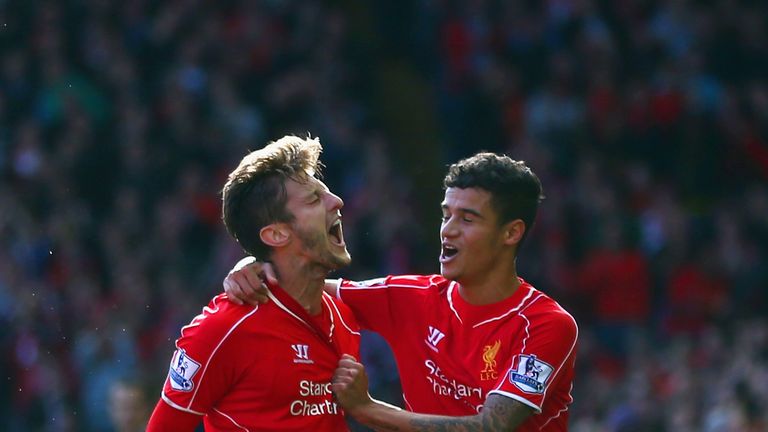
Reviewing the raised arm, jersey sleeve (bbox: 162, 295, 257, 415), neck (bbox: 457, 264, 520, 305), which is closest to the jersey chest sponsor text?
neck (bbox: 457, 264, 520, 305)

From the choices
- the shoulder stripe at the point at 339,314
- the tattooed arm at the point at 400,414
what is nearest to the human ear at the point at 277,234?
the shoulder stripe at the point at 339,314

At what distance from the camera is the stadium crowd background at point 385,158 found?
37.4 feet

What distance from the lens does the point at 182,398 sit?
5191 mm

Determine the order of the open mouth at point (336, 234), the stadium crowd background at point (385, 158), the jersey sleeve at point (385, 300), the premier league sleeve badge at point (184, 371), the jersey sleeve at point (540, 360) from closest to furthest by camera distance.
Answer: the premier league sleeve badge at point (184, 371)
the jersey sleeve at point (540, 360)
the open mouth at point (336, 234)
the jersey sleeve at point (385, 300)
the stadium crowd background at point (385, 158)

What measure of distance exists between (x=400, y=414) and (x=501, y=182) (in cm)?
107

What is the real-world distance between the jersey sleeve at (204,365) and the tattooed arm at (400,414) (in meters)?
0.41

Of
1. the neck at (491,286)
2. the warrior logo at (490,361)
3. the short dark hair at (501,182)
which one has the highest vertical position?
the short dark hair at (501,182)

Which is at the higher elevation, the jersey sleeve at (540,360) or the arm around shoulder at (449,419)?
the jersey sleeve at (540,360)

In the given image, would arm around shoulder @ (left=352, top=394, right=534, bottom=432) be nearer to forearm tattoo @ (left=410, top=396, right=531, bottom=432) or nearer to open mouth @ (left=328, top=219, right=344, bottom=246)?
forearm tattoo @ (left=410, top=396, right=531, bottom=432)

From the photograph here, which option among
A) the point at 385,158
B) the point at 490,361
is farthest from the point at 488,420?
the point at 385,158

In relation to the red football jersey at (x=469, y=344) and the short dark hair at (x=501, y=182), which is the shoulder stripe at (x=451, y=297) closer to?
the red football jersey at (x=469, y=344)

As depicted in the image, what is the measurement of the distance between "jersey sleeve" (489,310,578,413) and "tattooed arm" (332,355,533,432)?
0.18 feet

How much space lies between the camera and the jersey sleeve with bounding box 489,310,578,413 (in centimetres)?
549

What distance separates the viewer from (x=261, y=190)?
18.2 ft
